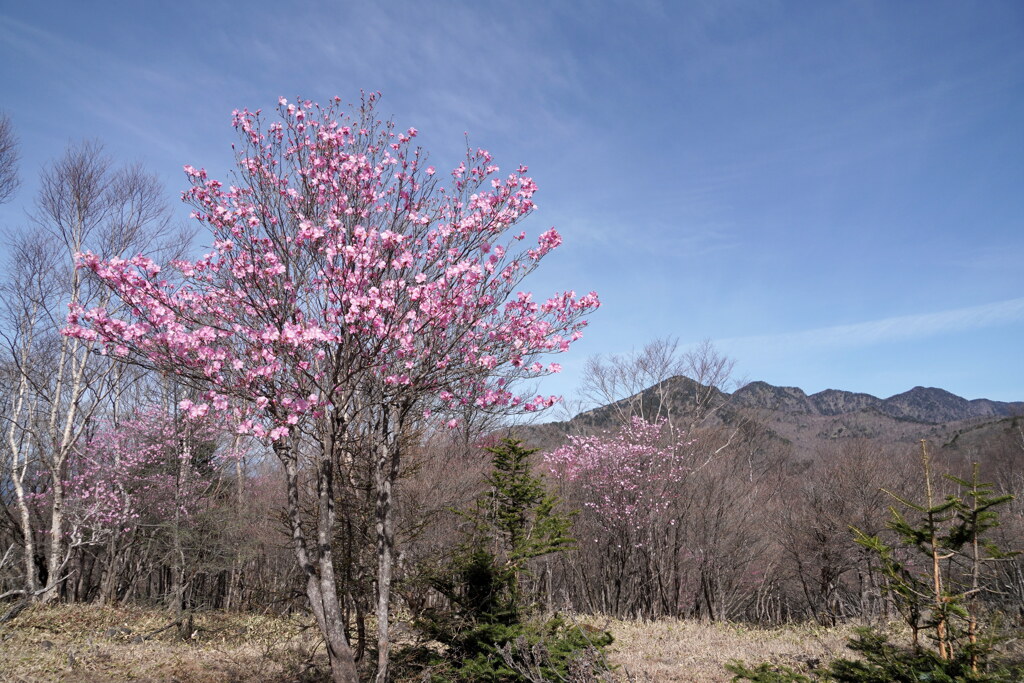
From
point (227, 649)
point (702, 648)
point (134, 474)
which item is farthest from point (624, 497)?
point (134, 474)

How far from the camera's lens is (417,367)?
5.74 meters

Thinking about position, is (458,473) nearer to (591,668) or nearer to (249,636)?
(249,636)

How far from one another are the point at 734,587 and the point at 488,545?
15.9m

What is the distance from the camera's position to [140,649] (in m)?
10.2

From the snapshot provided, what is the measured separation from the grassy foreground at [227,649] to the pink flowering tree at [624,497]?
376cm

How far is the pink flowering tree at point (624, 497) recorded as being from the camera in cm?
1669

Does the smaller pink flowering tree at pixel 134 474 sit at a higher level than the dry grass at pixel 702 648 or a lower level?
higher

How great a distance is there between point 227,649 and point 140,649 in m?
Answer: 1.36

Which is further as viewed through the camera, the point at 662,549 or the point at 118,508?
the point at 662,549

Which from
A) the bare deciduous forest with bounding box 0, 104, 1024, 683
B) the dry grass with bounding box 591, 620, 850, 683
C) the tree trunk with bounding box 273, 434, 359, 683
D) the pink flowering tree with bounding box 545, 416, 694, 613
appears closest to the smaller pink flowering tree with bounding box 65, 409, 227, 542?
the bare deciduous forest with bounding box 0, 104, 1024, 683

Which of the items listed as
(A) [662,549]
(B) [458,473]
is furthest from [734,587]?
(B) [458,473]

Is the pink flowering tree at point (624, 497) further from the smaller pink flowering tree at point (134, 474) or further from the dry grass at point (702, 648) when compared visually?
the smaller pink flowering tree at point (134, 474)

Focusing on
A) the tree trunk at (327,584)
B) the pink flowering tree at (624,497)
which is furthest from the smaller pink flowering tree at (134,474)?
the pink flowering tree at (624,497)

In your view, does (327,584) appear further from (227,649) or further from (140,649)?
(140,649)
